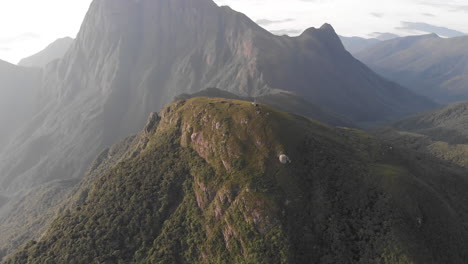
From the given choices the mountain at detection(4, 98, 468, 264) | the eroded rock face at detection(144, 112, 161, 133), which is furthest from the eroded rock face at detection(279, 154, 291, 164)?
the eroded rock face at detection(144, 112, 161, 133)

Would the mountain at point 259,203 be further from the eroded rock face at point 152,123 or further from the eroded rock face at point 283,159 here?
the eroded rock face at point 152,123

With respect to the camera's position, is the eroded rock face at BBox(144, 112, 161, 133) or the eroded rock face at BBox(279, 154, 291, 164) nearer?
the eroded rock face at BBox(279, 154, 291, 164)

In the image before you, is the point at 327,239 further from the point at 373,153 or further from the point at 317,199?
the point at 373,153

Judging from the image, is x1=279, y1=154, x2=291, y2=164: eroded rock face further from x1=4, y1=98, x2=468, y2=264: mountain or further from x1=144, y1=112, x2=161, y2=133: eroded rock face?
x1=144, y1=112, x2=161, y2=133: eroded rock face

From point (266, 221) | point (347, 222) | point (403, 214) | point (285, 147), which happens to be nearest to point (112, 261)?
point (266, 221)

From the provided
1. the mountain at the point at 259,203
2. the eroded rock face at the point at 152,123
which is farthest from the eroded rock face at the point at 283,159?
the eroded rock face at the point at 152,123

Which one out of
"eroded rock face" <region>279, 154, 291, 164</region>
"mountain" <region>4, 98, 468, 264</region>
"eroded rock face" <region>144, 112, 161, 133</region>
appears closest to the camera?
"mountain" <region>4, 98, 468, 264</region>

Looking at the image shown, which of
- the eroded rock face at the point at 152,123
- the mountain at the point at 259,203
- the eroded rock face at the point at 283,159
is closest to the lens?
the mountain at the point at 259,203

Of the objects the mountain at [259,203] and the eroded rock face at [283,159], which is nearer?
the mountain at [259,203]

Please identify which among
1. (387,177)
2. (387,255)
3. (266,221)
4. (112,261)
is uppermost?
(387,177)
